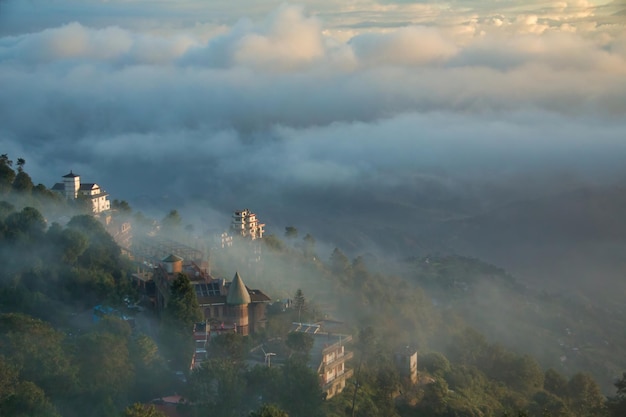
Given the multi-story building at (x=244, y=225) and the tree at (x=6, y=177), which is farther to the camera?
the multi-story building at (x=244, y=225)

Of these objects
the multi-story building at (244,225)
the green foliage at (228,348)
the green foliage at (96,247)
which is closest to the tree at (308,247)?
the multi-story building at (244,225)

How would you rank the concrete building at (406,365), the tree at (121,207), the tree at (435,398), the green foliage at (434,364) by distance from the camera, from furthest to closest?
the tree at (121,207) < the green foliage at (434,364) < the concrete building at (406,365) < the tree at (435,398)

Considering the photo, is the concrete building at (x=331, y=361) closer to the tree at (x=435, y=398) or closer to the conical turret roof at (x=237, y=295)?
the conical turret roof at (x=237, y=295)

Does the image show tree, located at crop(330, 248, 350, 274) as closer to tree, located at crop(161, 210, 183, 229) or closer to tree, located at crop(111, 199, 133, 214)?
tree, located at crop(161, 210, 183, 229)

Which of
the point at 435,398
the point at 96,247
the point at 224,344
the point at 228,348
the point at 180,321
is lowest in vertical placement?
the point at 435,398

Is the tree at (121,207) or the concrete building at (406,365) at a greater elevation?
the tree at (121,207)

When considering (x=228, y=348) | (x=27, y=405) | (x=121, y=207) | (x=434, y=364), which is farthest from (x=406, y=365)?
(x=121, y=207)

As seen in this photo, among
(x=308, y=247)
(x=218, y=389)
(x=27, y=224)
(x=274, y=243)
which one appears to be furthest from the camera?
(x=308, y=247)

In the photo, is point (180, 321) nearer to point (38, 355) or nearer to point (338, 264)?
point (38, 355)
